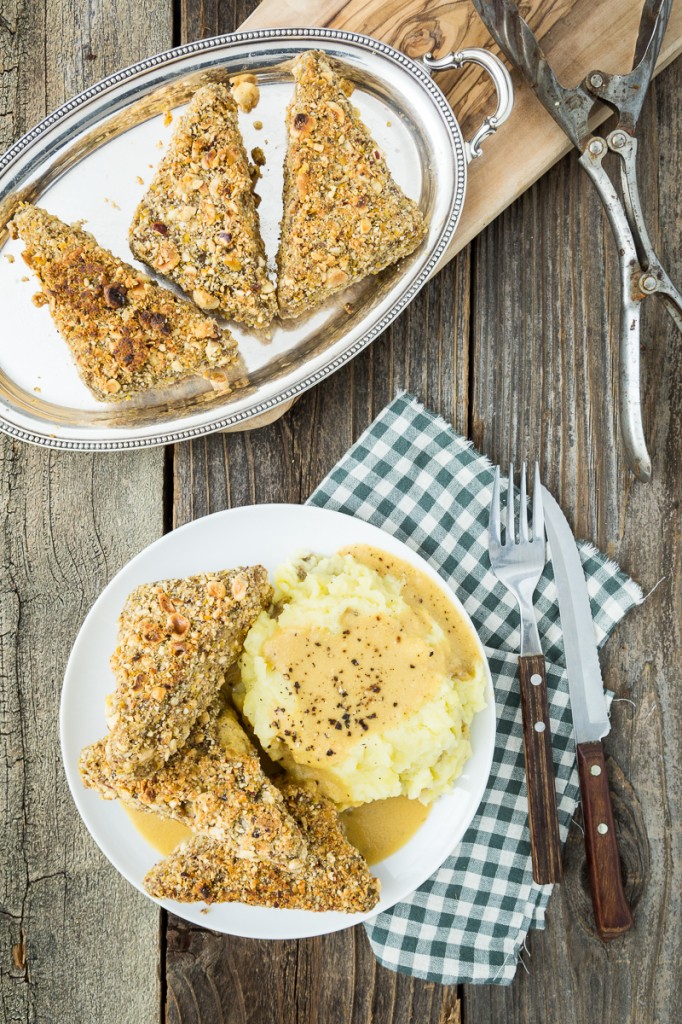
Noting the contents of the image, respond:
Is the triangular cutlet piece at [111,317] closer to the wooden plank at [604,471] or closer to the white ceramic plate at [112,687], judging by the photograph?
the white ceramic plate at [112,687]

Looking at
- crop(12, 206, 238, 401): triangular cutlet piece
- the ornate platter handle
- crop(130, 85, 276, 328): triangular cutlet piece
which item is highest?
the ornate platter handle

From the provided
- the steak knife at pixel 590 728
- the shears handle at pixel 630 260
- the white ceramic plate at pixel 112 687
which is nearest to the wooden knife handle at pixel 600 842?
the steak knife at pixel 590 728

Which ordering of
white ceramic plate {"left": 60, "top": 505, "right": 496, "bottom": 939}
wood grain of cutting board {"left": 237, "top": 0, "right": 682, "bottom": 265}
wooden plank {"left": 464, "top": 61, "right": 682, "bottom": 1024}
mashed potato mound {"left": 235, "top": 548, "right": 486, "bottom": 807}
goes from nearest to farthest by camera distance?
1. mashed potato mound {"left": 235, "top": 548, "right": 486, "bottom": 807}
2. white ceramic plate {"left": 60, "top": 505, "right": 496, "bottom": 939}
3. wood grain of cutting board {"left": 237, "top": 0, "right": 682, "bottom": 265}
4. wooden plank {"left": 464, "top": 61, "right": 682, "bottom": 1024}

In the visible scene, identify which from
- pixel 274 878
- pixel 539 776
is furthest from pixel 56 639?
pixel 539 776

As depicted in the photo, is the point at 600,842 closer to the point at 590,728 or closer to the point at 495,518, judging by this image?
the point at 590,728

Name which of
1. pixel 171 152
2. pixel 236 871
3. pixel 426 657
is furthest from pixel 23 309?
pixel 236 871

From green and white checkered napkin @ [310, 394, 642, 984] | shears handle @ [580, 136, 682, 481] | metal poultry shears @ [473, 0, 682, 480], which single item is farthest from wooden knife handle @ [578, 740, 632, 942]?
metal poultry shears @ [473, 0, 682, 480]

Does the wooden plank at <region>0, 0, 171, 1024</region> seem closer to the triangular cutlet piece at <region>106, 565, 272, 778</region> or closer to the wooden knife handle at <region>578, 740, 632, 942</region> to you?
the triangular cutlet piece at <region>106, 565, 272, 778</region>
